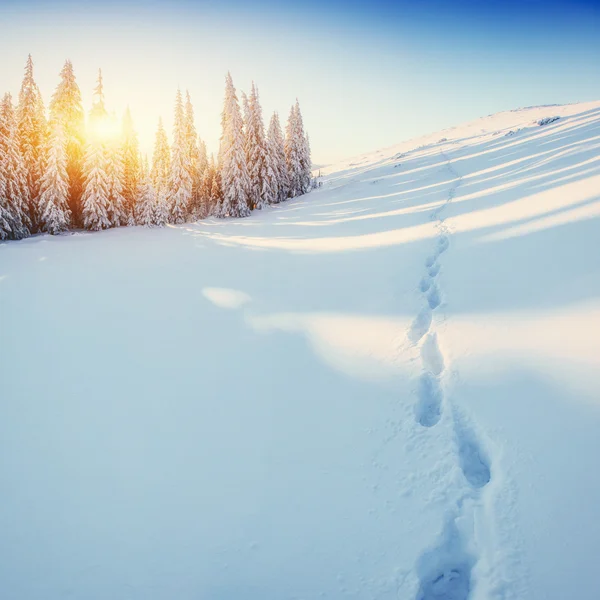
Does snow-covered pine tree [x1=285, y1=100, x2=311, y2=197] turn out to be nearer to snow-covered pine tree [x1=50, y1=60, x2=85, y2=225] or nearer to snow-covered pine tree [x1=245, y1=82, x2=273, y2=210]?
snow-covered pine tree [x1=245, y1=82, x2=273, y2=210]

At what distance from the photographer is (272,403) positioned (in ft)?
18.2

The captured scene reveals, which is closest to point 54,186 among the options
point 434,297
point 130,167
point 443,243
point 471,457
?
point 130,167

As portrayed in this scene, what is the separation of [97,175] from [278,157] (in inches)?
779

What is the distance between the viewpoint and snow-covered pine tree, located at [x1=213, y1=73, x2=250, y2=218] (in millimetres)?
33188

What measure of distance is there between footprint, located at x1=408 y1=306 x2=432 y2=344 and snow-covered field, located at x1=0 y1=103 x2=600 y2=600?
0.05 m

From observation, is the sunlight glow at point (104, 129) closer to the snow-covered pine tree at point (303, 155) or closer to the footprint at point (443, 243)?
the snow-covered pine tree at point (303, 155)

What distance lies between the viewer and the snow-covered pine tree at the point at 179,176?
31828 mm

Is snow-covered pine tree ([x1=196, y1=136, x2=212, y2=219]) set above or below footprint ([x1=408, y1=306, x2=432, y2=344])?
above

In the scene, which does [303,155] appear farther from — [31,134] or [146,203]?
[31,134]

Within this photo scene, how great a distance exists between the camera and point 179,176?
1266 inches

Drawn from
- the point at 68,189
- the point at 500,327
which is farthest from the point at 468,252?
the point at 68,189

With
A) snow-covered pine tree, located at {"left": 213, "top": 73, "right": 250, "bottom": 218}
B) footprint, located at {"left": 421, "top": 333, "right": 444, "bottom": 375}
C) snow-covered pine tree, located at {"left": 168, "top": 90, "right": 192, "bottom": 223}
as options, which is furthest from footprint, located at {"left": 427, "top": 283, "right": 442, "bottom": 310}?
snow-covered pine tree, located at {"left": 168, "top": 90, "right": 192, "bottom": 223}

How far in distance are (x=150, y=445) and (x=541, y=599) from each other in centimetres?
433

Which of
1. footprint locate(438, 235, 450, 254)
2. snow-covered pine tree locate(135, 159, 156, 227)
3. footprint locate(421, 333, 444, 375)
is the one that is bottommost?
footprint locate(421, 333, 444, 375)
